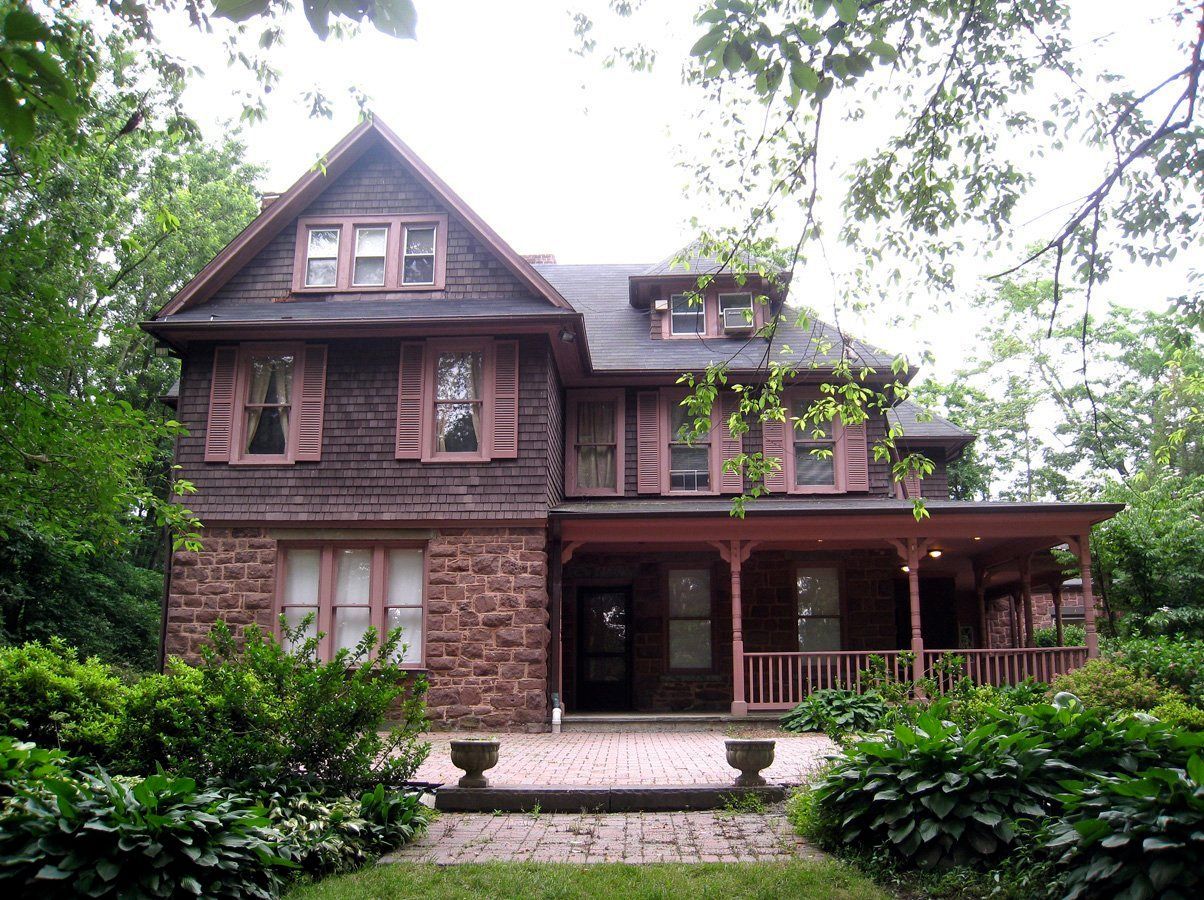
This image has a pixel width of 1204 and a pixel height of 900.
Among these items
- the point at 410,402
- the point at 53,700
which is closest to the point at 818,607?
the point at 410,402

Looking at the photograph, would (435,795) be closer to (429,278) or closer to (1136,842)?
(1136,842)

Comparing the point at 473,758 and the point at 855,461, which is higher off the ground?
the point at 855,461

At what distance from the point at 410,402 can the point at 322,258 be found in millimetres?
2838

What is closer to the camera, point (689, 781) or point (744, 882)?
point (744, 882)

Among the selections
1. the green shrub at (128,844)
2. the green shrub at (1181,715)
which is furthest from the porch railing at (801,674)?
the green shrub at (128,844)

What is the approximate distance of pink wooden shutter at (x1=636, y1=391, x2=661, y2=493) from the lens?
15719mm

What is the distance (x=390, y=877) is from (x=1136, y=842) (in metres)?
3.76

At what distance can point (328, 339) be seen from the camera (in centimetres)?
1388

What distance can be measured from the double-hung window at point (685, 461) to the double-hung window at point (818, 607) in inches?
87.8

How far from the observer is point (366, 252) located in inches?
571

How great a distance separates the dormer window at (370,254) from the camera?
14.4 meters

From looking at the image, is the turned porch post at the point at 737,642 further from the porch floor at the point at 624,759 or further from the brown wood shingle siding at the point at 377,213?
the brown wood shingle siding at the point at 377,213

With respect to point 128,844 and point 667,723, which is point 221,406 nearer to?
point 667,723

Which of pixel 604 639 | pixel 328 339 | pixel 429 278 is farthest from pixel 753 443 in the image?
pixel 328 339
